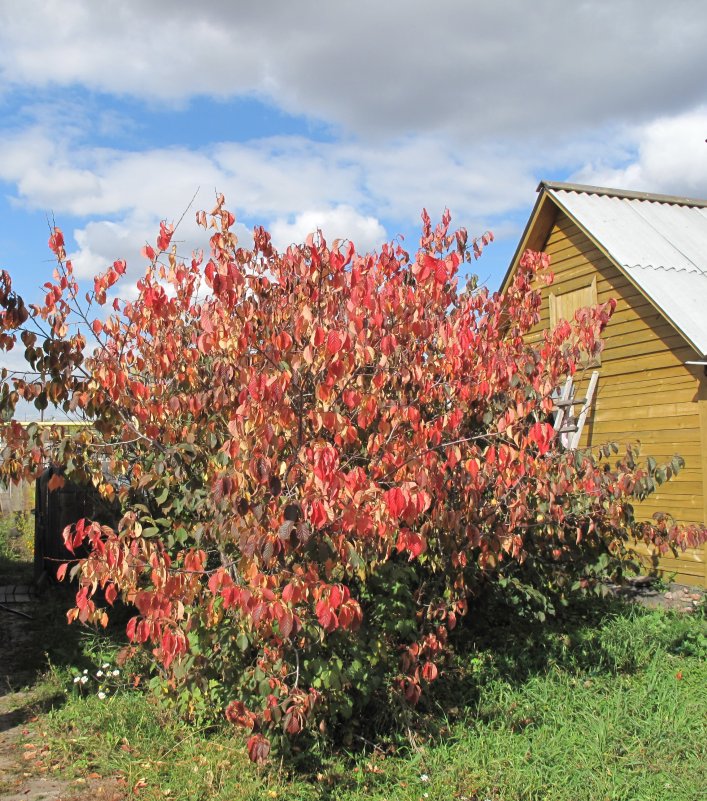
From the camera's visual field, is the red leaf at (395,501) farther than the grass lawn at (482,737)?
No

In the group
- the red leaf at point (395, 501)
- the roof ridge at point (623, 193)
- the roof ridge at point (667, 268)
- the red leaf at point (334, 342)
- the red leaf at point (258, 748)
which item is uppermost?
the roof ridge at point (623, 193)

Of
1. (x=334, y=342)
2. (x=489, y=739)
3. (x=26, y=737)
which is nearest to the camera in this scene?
(x=334, y=342)

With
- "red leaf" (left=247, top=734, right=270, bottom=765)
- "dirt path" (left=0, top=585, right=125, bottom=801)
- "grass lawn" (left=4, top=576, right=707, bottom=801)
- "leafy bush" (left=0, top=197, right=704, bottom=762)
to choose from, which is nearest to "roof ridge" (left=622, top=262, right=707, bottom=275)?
"leafy bush" (left=0, top=197, right=704, bottom=762)

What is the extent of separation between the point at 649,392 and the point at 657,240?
233cm

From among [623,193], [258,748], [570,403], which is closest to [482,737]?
[258,748]

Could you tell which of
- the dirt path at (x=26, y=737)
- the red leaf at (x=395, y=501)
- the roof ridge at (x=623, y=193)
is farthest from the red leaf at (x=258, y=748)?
the roof ridge at (x=623, y=193)

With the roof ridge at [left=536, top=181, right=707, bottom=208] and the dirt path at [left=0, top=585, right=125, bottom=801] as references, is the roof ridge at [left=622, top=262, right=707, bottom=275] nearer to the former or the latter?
the roof ridge at [left=536, top=181, right=707, bottom=208]

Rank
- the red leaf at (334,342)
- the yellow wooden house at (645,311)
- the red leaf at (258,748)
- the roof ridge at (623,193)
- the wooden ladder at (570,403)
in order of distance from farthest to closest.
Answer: the roof ridge at (623,193)
the wooden ladder at (570,403)
the yellow wooden house at (645,311)
the red leaf at (258,748)
the red leaf at (334,342)

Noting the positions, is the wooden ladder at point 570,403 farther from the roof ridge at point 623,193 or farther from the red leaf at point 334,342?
the red leaf at point 334,342

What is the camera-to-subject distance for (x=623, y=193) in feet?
38.5

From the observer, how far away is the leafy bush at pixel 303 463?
11.4 ft

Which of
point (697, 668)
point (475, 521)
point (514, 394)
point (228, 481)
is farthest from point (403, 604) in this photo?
point (697, 668)

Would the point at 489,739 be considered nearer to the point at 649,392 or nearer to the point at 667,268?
the point at 649,392

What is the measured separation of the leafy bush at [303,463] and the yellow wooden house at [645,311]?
337cm
